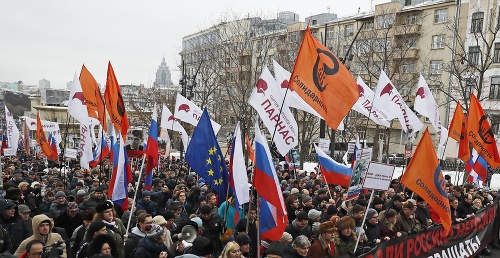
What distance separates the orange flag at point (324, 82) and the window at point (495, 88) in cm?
2982

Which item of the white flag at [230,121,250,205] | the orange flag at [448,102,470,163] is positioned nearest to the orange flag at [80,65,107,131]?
the white flag at [230,121,250,205]

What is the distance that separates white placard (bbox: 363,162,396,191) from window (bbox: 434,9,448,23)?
110 ft

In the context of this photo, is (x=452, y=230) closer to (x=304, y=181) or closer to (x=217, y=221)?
(x=217, y=221)

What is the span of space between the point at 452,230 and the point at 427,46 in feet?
106

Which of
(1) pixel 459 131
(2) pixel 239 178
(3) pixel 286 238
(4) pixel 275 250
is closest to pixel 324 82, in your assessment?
(2) pixel 239 178

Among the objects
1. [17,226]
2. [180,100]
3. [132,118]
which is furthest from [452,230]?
[132,118]

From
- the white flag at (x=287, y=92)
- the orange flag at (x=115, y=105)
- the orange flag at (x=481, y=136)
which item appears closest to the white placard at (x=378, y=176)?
the white flag at (x=287, y=92)

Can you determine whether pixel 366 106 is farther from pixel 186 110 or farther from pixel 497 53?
pixel 497 53

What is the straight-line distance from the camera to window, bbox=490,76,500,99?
31000mm

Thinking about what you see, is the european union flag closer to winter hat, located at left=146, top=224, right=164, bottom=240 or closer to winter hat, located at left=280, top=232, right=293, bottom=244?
winter hat, located at left=280, top=232, right=293, bottom=244

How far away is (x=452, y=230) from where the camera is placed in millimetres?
7254

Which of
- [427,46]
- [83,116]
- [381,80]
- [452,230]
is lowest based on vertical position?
[452,230]

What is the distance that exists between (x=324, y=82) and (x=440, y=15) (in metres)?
33.5

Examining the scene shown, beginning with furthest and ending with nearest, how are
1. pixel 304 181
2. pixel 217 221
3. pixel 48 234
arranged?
pixel 304 181, pixel 217 221, pixel 48 234
